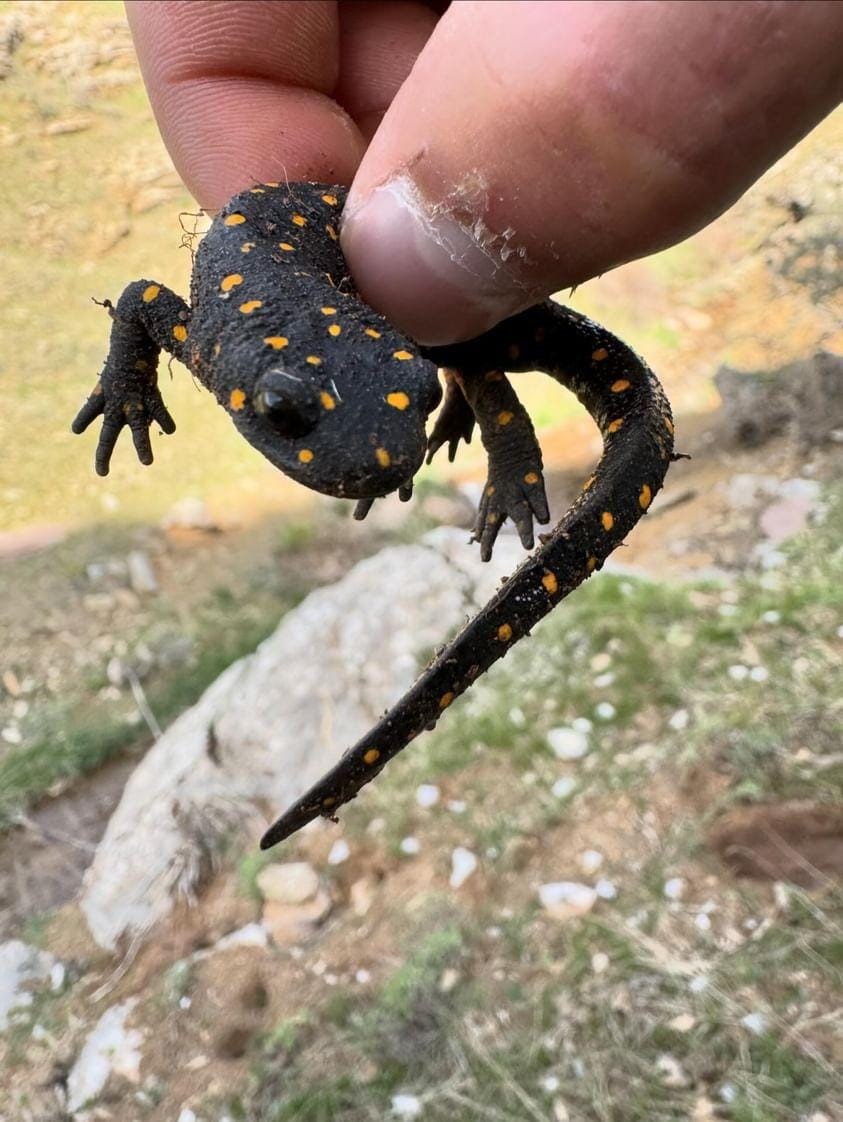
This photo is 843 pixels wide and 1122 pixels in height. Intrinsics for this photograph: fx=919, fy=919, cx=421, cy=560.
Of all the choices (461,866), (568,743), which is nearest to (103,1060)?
(461,866)

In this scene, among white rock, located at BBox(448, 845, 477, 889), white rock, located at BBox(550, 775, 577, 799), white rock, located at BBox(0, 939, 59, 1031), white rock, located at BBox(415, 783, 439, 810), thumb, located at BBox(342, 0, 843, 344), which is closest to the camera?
thumb, located at BBox(342, 0, 843, 344)

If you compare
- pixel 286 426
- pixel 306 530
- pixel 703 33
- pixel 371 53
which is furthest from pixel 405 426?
pixel 306 530

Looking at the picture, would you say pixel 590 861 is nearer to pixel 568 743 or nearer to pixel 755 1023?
pixel 568 743

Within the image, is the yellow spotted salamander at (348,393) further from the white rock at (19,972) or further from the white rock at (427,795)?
the white rock at (19,972)

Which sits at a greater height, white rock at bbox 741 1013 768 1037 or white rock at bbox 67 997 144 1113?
white rock at bbox 741 1013 768 1037

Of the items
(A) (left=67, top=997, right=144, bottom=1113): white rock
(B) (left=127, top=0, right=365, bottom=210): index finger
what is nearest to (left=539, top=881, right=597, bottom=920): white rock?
(A) (left=67, top=997, right=144, bottom=1113): white rock

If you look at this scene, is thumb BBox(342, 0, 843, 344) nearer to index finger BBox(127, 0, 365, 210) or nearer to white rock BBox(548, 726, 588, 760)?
index finger BBox(127, 0, 365, 210)
